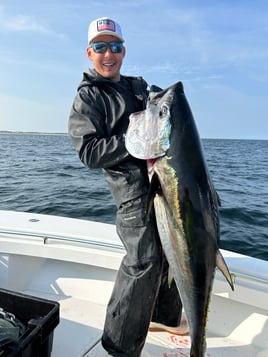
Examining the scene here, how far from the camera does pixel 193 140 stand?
206cm

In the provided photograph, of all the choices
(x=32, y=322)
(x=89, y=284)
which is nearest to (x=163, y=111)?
(x=32, y=322)

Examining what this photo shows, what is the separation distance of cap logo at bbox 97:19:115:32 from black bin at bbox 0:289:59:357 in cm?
194

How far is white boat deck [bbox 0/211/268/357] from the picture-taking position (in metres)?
2.95

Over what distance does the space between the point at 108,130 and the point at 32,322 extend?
1.33 metres

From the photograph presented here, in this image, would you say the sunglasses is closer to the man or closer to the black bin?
the man

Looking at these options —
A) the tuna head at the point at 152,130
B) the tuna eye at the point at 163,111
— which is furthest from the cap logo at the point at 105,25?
the tuna eye at the point at 163,111

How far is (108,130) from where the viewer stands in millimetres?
2498

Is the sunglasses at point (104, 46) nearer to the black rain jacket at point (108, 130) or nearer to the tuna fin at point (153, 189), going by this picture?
the black rain jacket at point (108, 130)

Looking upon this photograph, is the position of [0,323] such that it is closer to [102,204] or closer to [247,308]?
[247,308]

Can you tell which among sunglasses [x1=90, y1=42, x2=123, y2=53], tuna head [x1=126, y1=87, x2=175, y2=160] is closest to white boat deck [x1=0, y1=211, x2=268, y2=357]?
tuna head [x1=126, y1=87, x2=175, y2=160]

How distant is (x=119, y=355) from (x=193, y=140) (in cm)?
163

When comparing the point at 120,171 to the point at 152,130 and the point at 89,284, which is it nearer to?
the point at 152,130

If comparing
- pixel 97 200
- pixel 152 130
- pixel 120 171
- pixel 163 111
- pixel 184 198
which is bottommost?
pixel 97 200

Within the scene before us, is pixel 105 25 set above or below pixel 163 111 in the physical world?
above
